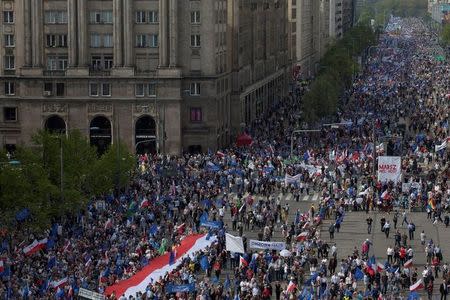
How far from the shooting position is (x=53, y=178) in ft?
268

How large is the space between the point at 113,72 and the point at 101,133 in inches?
236

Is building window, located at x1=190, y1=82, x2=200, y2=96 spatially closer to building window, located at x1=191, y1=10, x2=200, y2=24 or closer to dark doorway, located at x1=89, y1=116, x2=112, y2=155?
building window, located at x1=191, y1=10, x2=200, y2=24

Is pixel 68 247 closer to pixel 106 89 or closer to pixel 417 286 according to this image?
pixel 417 286

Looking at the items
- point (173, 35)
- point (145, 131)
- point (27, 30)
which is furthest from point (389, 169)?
point (27, 30)

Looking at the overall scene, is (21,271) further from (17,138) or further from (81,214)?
(17,138)

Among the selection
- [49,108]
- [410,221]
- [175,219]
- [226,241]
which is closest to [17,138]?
[49,108]

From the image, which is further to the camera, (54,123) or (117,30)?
(54,123)

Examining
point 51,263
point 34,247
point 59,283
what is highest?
point 34,247

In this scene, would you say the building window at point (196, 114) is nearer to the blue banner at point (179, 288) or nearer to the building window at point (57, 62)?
the building window at point (57, 62)

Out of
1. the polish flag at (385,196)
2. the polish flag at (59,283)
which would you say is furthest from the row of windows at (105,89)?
the polish flag at (59,283)

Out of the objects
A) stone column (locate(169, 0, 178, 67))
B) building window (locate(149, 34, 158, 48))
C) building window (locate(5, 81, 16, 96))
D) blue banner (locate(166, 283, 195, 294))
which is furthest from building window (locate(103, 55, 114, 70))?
blue banner (locate(166, 283, 195, 294))

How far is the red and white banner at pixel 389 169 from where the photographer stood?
9288 centimetres

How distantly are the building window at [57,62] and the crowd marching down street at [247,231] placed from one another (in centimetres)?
1461

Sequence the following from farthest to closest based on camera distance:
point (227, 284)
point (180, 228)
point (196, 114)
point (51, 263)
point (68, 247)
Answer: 1. point (196, 114)
2. point (180, 228)
3. point (68, 247)
4. point (51, 263)
5. point (227, 284)
